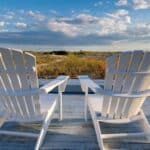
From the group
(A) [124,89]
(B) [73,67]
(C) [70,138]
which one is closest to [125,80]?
(A) [124,89]

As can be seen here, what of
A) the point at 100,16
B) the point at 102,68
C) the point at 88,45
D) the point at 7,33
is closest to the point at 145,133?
the point at 102,68

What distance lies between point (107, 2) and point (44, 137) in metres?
6.90

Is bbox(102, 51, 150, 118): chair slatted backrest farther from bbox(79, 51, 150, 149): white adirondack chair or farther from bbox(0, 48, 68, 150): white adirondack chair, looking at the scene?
bbox(0, 48, 68, 150): white adirondack chair

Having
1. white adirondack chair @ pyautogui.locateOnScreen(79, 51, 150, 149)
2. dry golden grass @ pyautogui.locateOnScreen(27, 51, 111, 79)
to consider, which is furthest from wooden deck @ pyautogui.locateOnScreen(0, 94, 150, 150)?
dry golden grass @ pyautogui.locateOnScreen(27, 51, 111, 79)

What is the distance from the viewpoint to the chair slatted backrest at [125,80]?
2.93 m

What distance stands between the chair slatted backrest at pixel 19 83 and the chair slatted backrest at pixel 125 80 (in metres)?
0.78

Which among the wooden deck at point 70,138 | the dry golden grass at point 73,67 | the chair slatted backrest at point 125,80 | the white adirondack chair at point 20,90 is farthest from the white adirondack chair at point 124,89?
the dry golden grass at point 73,67

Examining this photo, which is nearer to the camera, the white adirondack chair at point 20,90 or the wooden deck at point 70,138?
the white adirondack chair at point 20,90

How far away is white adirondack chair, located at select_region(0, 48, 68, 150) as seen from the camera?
2.88m

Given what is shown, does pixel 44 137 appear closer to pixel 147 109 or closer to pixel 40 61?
pixel 147 109

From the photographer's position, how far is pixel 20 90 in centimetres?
304

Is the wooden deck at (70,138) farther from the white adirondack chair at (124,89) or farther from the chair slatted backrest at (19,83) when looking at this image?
the chair slatted backrest at (19,83)

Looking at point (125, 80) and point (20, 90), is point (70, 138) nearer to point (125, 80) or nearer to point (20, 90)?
point (20, 90)

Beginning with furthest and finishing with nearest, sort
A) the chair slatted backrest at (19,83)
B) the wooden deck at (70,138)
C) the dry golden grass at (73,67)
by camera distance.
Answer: the dry golden grass at (73,67), the wooden deck at (70,138), the chair slatted backrest at (19,83)
